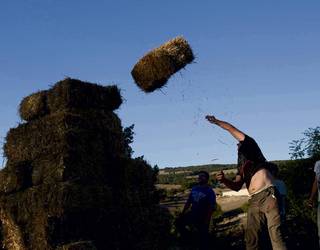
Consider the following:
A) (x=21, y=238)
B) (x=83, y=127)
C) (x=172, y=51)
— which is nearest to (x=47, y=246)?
(x=21, y=238)

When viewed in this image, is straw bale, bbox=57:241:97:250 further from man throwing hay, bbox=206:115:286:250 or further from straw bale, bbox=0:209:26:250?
man throwing hay, bbox=206:115:286:250

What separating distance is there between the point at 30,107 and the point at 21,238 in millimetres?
2722

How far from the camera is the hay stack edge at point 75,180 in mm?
10625

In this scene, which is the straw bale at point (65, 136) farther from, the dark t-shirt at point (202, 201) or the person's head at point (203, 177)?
the dark t-shirt at point (202, 201)

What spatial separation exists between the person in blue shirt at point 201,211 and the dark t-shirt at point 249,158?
4011mm

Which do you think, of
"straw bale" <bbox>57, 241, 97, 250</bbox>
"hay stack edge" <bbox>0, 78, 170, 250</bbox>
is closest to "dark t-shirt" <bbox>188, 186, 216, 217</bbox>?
"hay stack edge" <bbox>0, 78, 170, 250</bbox>

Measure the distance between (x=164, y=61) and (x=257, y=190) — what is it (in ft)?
15.6

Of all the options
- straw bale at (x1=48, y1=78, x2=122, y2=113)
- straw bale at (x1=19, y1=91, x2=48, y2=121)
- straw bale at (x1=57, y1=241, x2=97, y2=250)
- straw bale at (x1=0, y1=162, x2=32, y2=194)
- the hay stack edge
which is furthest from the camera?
straw bale at (x1=19, y1=91, x2=48, y2=121)

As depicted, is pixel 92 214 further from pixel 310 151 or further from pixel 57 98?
pixel 310 151

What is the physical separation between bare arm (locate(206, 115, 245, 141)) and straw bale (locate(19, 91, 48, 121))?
17.2 ft

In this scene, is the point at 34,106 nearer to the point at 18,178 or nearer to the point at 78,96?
the point at 78,96

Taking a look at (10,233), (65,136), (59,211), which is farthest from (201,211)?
(10,233)

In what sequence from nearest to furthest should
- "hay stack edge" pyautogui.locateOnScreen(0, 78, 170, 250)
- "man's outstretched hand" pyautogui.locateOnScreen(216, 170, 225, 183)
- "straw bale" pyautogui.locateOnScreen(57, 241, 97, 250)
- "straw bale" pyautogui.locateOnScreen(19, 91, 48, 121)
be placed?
"man's outstretched hand" pyautogui.locateOnScreen(216, 170, 225, 183), "straw bale" pyautogui.locateOnScreen(57, 241, 97, 250), "hay stack edge" pyautogui.locateOnScreen(0, 78, 170, 250), "straw bale" pyautogui.locateOnScreen(19, 91, 48, 121)

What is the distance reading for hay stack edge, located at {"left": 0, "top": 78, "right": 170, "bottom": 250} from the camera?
10.6 metres
